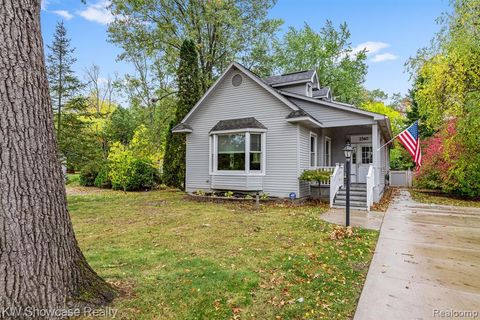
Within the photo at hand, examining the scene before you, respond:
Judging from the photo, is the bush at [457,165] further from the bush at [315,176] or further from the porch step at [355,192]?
the bush at [315,176]

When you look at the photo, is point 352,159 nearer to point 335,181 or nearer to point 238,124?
point 335,181

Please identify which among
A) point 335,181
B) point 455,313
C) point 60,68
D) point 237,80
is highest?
point 60,68

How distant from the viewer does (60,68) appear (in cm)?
1761

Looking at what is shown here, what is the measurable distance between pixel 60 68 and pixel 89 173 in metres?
7.49

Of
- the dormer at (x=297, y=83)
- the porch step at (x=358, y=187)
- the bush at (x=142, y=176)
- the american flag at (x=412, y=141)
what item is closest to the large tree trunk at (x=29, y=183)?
the porch step at (x=358, y=187)

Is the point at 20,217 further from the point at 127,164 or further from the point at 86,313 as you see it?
the point at 127,164

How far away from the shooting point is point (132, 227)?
7.50 metres

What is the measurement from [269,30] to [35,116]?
2104 centimetres

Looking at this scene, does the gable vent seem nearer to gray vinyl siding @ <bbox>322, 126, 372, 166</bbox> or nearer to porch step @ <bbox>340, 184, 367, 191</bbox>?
gray vinyl siding @ <bbox>322, 126, 372, 166</bbox>

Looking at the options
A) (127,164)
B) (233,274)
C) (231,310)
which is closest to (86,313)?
(231,310)

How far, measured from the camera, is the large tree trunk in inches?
97.2

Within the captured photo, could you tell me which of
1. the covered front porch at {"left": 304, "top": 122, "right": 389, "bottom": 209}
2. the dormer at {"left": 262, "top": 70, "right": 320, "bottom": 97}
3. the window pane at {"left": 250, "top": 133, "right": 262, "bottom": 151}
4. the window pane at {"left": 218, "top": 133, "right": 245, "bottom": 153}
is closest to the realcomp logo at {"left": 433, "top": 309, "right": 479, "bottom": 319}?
the covered front porch at {"left": 304, "top": 122, "right": 389, "bottom": 209}

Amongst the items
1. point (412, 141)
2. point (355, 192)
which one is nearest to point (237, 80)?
point (355, 192)

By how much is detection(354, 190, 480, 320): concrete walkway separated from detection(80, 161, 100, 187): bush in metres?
18.9
